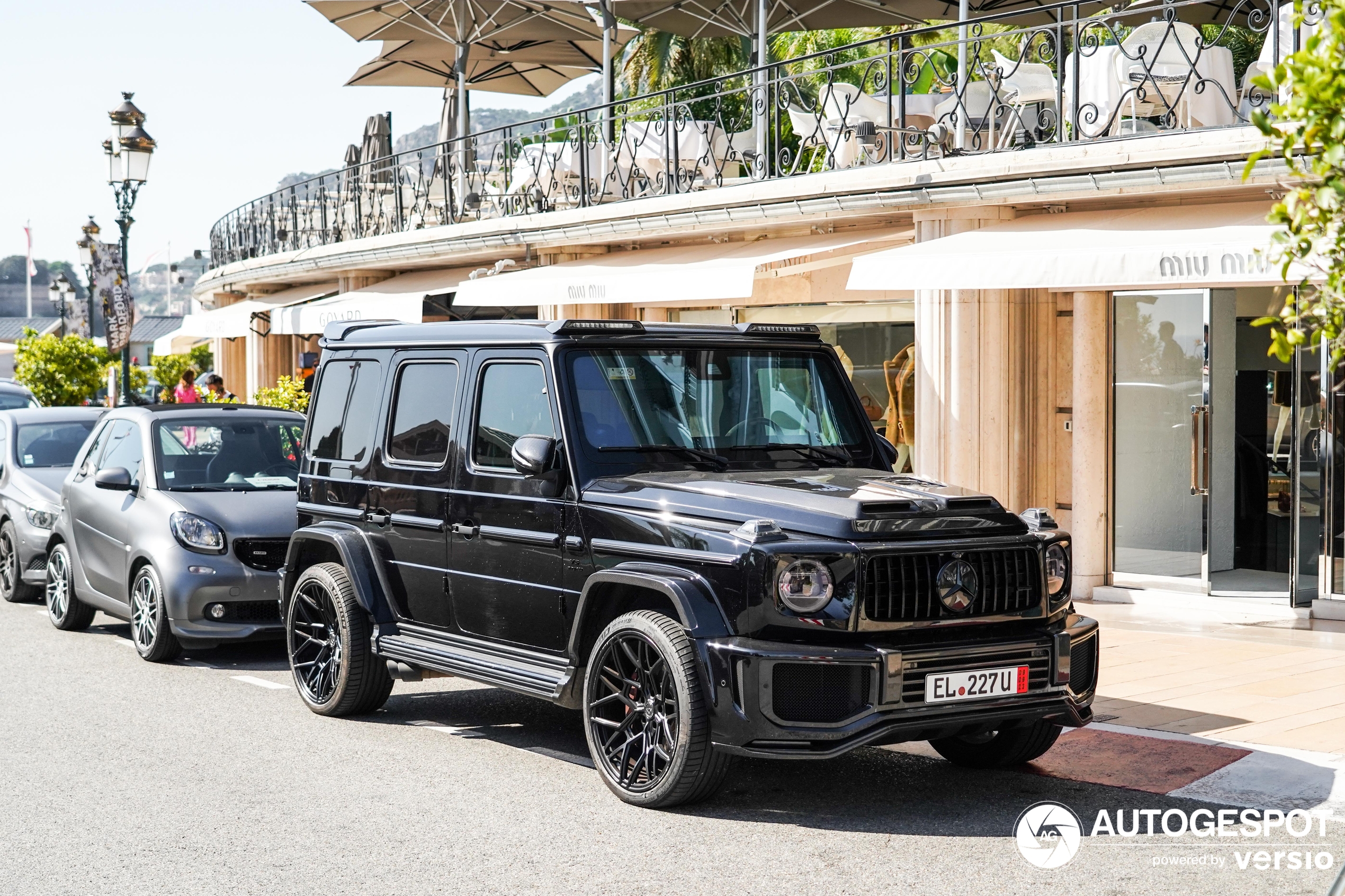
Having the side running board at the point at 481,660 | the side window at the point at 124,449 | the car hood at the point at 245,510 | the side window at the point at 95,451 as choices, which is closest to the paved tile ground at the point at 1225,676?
the side running board at the point at 481,660

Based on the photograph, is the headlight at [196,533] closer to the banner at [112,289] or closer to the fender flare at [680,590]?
the fender flare at [680,590]

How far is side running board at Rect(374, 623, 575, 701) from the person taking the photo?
6637 millimetres

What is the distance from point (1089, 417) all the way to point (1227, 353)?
117 centimetres

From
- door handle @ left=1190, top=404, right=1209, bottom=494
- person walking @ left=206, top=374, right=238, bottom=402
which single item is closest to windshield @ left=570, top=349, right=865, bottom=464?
door handle @ left=1190, top=404, right=1209, bottom=494

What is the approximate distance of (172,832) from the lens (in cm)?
588

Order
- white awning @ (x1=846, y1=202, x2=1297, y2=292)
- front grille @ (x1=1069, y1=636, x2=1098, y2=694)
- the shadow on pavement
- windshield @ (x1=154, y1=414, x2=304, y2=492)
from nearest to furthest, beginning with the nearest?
the shadow on pavement
front grille @ (x1=1069, y1=636, x2=1098, y2=694)
white awning @ (x1=846, y1=202, x2=1297, y2=292)
windshield @ (x1=154, y1=414, x2=304, y2=492)

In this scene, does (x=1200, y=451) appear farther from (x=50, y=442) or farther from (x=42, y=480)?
(x=50, y=442)

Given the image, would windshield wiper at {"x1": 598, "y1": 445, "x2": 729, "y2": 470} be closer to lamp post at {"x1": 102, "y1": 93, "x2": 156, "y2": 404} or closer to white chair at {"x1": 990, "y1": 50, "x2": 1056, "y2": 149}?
white chair at {"x1": 990, "y1": 50, "x2": 1056, "y2": 149}

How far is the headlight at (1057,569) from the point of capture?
6.30 meters

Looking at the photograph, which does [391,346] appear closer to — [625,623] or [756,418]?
[756,418]

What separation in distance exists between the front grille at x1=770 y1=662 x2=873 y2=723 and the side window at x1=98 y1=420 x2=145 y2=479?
6420 millimetres

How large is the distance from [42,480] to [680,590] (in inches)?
359

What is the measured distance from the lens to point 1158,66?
37.3 feet

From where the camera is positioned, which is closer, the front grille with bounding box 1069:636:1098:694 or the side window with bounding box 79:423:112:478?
the front grille with bounding box 1069:636:1098:694
